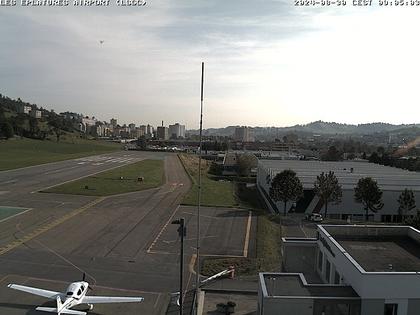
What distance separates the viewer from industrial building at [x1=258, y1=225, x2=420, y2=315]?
65.9ft

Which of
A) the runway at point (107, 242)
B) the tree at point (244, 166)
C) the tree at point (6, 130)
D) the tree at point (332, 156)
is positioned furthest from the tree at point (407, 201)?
the tree at point (6, 130)

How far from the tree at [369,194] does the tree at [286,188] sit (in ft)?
25.4

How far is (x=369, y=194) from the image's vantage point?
188 feet

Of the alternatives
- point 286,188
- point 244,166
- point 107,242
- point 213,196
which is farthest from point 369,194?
point 244,166

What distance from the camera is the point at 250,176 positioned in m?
110

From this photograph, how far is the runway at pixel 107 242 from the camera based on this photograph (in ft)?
95.6

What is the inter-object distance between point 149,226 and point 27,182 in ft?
119

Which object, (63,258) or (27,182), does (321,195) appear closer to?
(63,258)

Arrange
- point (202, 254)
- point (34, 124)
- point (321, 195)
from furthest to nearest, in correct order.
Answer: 1. point (34, 124)
2. point (321, 195)
3. point (202, 254)

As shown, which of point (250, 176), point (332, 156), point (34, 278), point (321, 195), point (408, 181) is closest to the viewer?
point (34, 278)

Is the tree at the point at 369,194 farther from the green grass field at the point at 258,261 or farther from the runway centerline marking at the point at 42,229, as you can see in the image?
the runway centerline marking at the point at 42,229

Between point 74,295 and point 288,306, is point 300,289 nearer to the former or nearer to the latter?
point 288,306

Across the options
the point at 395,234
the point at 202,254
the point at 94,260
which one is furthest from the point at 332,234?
the point at 94,260

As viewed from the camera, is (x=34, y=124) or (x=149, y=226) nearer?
(x=149, y=226)
